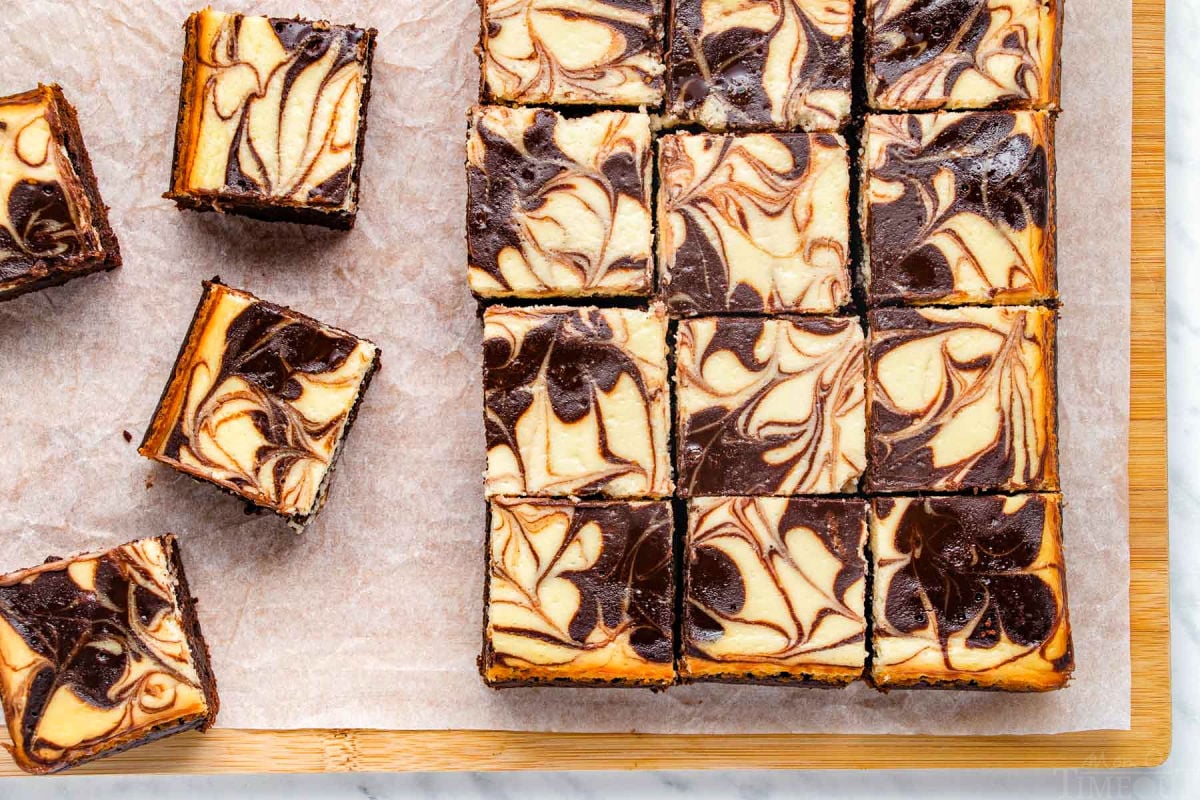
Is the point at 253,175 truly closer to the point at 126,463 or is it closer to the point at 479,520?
the point at 126,463

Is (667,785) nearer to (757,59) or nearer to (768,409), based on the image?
(768,409)

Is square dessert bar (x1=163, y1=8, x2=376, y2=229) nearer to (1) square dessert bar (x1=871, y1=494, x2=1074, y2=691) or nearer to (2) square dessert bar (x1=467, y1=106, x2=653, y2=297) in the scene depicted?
(2) square dessert bar (x1=467, y1=106, x2=653, y2=297)

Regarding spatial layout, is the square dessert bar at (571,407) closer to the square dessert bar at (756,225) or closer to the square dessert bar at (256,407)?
the square dessert bar at (756,225)

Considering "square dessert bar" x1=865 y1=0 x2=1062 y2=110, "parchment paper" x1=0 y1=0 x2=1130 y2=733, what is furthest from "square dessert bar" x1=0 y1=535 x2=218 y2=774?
"square dessert bar" x1=865 y1=0 x2=1062 y2=110

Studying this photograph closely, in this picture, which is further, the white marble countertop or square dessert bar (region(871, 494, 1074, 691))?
the white marble countertop

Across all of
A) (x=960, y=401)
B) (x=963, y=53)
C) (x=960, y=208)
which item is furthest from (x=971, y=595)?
(x=963, y=53)

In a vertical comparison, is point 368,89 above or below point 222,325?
above

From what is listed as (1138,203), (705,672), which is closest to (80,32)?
(705,672)
